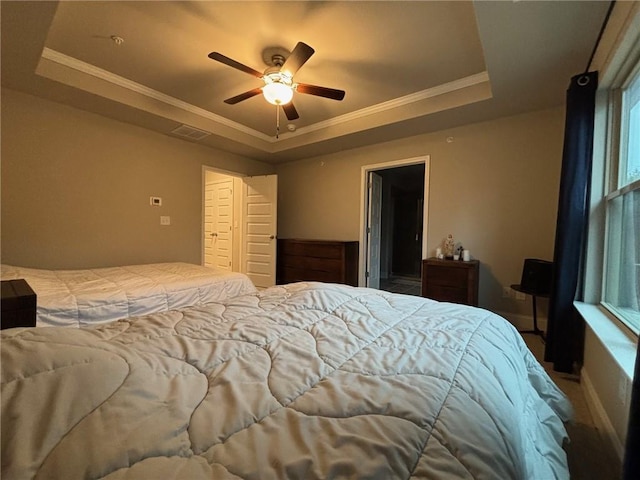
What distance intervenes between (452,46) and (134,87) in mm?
3180

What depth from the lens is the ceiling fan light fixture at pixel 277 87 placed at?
228cm

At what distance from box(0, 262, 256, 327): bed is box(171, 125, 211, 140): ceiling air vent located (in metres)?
1.84

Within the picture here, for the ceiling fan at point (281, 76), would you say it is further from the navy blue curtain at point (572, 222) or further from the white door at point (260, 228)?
the white door at point (260, 228)

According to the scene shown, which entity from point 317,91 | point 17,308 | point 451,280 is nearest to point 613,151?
point 451,280

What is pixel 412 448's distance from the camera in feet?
1.82

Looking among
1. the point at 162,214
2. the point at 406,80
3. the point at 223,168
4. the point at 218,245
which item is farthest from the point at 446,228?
the point at 218,245

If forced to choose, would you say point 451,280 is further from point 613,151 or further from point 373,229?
point 613,151

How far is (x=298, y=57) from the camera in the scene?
2.05 meters

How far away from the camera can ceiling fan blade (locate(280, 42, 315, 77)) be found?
194 cm

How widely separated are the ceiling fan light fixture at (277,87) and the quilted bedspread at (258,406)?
1995 mm

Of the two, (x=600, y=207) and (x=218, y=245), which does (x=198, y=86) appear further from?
(x=600, y=207)

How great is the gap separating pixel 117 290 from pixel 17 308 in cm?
132

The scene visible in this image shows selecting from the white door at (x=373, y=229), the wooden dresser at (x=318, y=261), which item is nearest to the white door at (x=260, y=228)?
the wooden dresser at (x=318, y=261)

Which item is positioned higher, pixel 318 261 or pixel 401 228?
pixel 401 228
